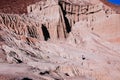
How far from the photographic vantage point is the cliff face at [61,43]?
1155 cm

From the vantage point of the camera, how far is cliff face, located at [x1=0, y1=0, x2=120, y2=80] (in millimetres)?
11555

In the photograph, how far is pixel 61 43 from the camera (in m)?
16.4

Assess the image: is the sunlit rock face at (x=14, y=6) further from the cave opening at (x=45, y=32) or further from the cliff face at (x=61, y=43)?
the cave opening at (x=45, y=32)

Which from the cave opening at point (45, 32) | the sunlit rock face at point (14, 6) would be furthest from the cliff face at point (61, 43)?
the sunlit rock face at point (14, 6)

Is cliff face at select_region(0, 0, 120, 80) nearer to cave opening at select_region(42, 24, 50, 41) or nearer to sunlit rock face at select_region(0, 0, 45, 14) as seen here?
cave opening at select_region(42, 24, 50, 41)

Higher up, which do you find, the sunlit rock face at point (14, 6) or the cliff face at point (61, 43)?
the sunlit rock face at point (14, 6)

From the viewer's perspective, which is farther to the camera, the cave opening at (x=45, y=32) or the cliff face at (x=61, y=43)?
the cave opening at (x=45, y=32)

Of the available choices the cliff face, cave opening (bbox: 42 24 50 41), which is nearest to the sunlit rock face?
the cliff face

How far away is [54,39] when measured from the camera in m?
17.1

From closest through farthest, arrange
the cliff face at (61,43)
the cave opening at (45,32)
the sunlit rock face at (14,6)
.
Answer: the cliff face at (61,43) → the cave opening at (45,32) → the sunlit rock face at (14,6)

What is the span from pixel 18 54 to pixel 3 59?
1129 mm

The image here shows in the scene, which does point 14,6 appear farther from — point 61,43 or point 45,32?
point 61,43

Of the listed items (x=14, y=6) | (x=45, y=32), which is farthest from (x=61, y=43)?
(x=14, y=6)

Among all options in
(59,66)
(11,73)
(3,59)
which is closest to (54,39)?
(59,66)
